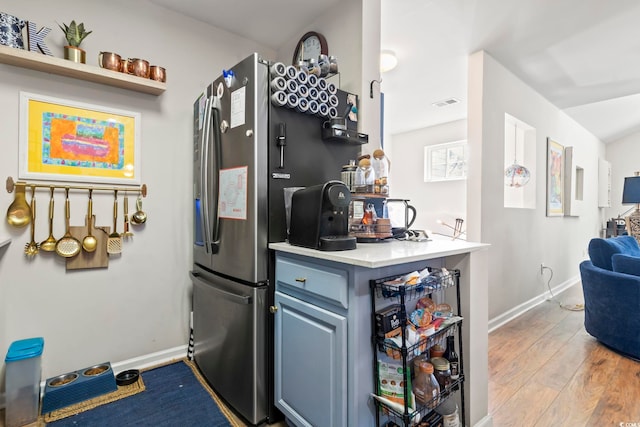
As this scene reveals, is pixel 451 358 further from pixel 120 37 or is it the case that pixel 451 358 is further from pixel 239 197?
pixel 120 37

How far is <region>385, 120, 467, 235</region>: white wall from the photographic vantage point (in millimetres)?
5195

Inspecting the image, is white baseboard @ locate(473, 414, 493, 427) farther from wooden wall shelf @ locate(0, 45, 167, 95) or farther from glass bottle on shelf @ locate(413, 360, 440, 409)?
wooden wall shelf @ locate(0, 45, 167, 95)

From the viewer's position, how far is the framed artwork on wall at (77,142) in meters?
1.75

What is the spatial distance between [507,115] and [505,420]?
287cm

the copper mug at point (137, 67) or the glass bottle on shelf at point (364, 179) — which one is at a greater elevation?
the copper mug at point (137, 67)

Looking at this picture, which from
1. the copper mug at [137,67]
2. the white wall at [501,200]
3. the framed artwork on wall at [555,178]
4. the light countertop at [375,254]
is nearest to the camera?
the light countertop at [375,254]

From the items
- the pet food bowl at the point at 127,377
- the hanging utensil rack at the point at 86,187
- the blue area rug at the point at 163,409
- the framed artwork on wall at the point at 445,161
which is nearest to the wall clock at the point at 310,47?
the hanging utensil rack at the point at 86,187

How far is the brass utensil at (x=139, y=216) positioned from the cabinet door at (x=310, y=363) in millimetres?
1223

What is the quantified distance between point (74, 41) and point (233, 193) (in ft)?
4.45

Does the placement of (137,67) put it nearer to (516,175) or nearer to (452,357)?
(452,357)

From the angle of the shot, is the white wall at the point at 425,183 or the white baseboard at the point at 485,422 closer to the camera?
the white baseboard at the point at 485,422

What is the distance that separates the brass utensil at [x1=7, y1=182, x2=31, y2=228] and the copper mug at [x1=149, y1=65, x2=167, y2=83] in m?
0.99

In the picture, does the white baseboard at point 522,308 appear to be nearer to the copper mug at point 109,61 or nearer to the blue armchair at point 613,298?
the blue armchair at point 613,298

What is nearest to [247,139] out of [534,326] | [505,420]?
[505,420]
